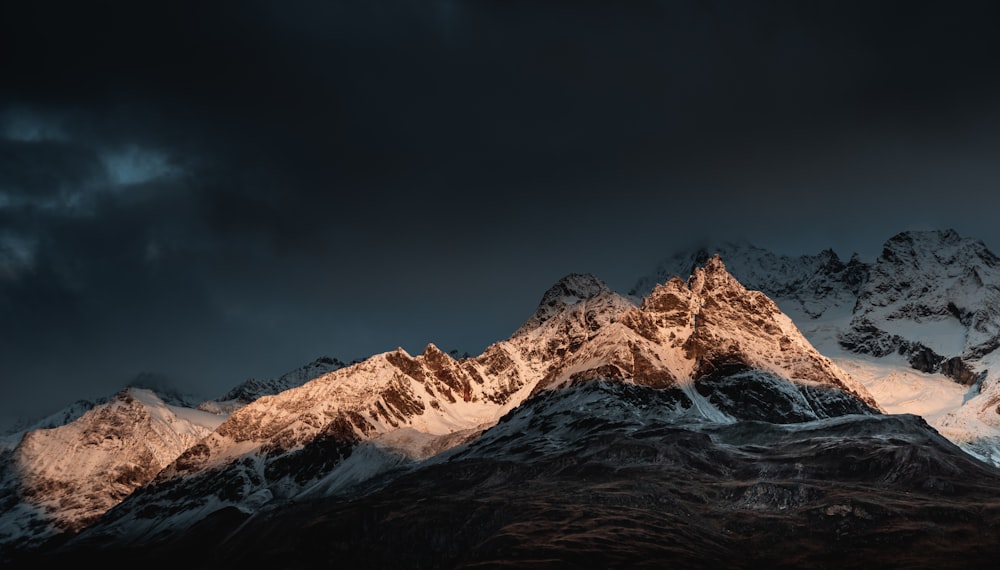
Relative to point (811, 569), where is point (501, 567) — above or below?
above

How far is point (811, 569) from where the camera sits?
652 ft

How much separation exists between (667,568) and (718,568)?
10.9 m

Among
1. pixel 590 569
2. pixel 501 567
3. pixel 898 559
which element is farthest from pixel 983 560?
pixel 501 567

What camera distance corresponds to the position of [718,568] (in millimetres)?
199625

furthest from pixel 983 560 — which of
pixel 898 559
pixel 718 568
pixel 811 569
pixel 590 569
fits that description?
pixel 590 569

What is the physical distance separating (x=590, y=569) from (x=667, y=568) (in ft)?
49.6

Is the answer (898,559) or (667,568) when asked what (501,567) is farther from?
(898,559)

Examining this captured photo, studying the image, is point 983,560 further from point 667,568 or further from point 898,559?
point 667,568

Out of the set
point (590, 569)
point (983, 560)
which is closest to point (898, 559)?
point (983, 560)

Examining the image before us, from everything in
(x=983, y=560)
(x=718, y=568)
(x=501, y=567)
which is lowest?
(x=983, y=560)

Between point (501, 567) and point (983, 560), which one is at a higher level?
point (501, 567)

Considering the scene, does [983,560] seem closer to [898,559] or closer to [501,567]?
[898,559]

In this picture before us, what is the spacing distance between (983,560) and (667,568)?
61530mm

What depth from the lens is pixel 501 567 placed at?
655 ft
